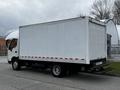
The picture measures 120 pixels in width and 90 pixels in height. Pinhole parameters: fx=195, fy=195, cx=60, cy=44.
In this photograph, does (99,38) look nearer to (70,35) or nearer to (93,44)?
(93,44)

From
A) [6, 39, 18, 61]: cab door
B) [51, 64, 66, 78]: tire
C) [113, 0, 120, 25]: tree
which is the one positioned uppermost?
[113, 0, 120, 25]: tree

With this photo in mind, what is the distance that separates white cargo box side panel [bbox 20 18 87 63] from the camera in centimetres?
1017

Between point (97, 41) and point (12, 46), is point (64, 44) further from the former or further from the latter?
point (12, 46)

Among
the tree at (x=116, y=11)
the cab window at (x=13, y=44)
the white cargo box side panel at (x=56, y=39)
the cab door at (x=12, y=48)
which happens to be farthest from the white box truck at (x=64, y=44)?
the tree at (x=116, y=11)

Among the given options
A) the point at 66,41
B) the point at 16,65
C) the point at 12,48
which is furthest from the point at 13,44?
the point at 66,41

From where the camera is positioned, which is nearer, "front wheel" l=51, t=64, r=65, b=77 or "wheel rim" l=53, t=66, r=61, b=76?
"front wheel" l=51, t=64, r=65, b=77

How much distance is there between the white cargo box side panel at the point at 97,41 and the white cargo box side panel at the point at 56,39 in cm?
44

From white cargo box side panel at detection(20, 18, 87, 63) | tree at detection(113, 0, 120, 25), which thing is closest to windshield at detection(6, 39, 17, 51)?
white cargo box side panel at detection(20, 18, 87, 63)

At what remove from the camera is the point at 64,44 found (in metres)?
10.9

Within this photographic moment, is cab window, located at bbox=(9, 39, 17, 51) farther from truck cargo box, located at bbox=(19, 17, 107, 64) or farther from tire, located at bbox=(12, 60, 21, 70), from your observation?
truck cargo box, located at bbox=(19, 17, 107, 64)

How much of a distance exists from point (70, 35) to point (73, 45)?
1.95 ft

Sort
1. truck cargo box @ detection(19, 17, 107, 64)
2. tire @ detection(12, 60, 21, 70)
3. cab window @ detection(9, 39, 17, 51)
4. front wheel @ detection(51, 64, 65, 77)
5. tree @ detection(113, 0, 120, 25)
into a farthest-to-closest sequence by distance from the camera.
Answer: tree @ detection(113, 0, 120, 25), cab window @ detection(9, 39, 17, 51), tire @ detection(12, 60, 21, 70), front wheel @ detection(51, 64, 65, 77), truck cargo box @ detection(19, 17, 107, 64)

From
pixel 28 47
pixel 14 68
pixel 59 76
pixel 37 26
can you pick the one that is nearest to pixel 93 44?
pixel 59 76

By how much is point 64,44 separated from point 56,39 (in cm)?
71
